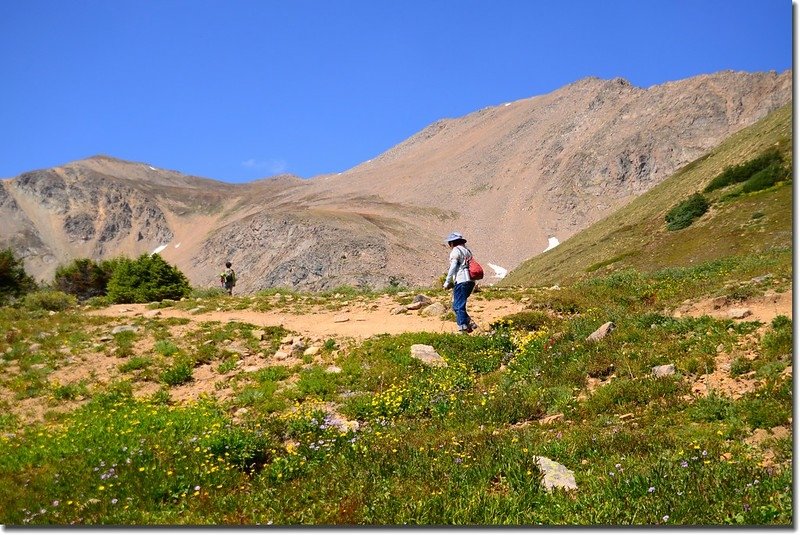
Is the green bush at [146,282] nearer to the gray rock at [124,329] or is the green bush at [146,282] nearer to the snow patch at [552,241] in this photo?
the gray rock at [124,329]

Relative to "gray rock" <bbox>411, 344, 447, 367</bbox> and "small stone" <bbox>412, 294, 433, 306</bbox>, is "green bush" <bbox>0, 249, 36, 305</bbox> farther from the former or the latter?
"gray rock" <bbox>411, 344, 447, 367</bbox>

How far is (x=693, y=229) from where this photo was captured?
47.9 meters

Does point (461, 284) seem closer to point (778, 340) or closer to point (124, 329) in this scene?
point (778, 340)

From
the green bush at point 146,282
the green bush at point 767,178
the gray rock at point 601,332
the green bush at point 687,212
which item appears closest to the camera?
the gray rock at point 601,332

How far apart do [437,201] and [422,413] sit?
14225 centimetres

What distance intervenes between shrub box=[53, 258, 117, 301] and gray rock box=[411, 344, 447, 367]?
1733 inches


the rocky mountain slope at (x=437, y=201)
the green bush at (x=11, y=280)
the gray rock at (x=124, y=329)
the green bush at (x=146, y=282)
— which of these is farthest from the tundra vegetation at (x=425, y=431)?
the rocky mountain slope at (x=437, y=201)

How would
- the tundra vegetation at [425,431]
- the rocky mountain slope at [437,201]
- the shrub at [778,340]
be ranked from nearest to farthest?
the tundra vegetation at [425,431] → the shrub at [778,340] → the rocky mountain slope at [437,201]

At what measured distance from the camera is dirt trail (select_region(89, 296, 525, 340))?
48.6 feet

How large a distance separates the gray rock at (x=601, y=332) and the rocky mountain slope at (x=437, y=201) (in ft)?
232

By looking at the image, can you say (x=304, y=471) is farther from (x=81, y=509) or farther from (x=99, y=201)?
(x=99, y=201)

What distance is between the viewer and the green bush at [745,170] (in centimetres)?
5319

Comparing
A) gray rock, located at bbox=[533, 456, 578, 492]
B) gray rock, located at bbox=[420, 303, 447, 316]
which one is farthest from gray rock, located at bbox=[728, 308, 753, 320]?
gray rock, located at bbox=[420, 303, 447, 316]

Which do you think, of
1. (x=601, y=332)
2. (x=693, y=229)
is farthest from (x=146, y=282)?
(x=693, y=229)
